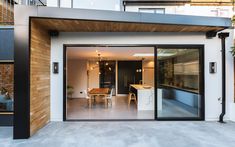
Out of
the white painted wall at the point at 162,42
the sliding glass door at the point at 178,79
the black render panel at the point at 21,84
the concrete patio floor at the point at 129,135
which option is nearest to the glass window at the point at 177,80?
the sliding glass door at the point at 178,79

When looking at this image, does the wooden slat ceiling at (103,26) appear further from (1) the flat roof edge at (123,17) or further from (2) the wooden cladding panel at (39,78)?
(2) the wooden cladding panel at (39,78)

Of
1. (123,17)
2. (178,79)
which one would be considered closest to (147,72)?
(178,79)

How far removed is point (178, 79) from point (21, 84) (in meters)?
4.29

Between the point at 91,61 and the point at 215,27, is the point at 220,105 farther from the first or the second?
the point at 91,61

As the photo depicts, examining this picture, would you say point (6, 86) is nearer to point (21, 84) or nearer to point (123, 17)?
point (21, 84)

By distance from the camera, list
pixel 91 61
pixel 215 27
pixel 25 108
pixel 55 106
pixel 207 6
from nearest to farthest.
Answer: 1. pixel 25 108
2. pixel 215 27
3. pixel 55 106
4. pixel 207 6
5. pixel 91 61

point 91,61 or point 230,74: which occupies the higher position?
point 91,61

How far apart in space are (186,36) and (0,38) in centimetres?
526

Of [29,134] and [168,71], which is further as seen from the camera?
[168,71]

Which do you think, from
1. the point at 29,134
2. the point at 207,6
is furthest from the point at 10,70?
the point at 207,6

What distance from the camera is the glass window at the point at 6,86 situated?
15.9 ft

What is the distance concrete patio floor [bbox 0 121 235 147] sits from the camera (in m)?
3.56

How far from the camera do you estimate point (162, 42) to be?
536cm

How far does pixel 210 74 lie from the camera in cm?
534
